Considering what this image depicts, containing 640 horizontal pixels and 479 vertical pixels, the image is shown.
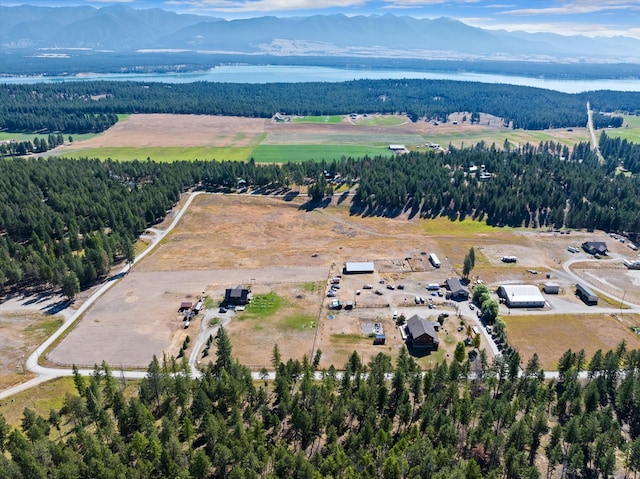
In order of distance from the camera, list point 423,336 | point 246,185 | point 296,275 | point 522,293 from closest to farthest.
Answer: point 423,336 → point 522,293 → point 296,275 → point 246,185

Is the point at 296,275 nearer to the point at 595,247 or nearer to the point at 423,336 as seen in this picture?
the point at 423,336

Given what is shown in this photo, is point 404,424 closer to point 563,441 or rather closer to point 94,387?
point 563,441

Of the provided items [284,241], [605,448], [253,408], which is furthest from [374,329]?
[284,241]

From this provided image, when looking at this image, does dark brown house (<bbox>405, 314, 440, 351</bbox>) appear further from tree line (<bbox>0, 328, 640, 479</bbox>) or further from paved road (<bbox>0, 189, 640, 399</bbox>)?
paved road (<bbox>0, 189, 640, 399</bbox>)

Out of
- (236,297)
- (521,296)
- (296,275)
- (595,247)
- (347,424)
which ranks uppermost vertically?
(595,247)

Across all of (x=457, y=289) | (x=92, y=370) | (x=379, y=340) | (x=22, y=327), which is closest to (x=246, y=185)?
(x=22, y=327)

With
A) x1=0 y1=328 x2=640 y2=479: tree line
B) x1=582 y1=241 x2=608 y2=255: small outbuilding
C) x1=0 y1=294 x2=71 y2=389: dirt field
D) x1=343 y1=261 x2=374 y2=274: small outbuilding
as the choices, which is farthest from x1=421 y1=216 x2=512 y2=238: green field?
x1=0 y1=294 x2=71 y2=389: dirt field
